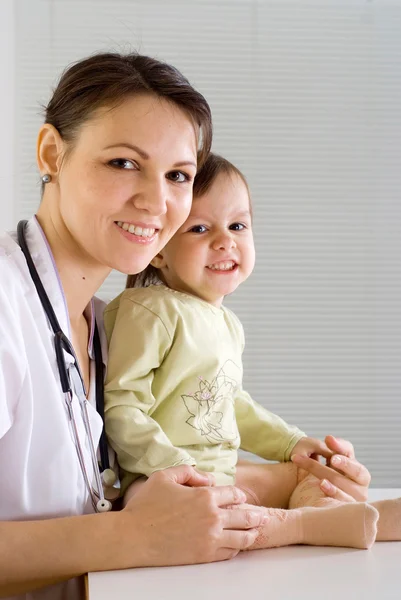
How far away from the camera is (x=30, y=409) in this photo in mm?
1259

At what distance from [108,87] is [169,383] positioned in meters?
0.54

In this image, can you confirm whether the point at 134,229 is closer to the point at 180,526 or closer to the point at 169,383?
the point at 169,383

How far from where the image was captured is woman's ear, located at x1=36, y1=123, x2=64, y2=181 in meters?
1.49

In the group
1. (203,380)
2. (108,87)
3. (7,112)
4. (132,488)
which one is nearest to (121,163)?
(108,87)

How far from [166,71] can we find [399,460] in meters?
3.23

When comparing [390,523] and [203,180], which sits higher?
[203,180]

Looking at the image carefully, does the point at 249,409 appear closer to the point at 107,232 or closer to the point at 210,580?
the point at 107,232

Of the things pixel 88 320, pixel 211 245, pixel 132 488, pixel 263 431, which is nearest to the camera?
pixel 132 488

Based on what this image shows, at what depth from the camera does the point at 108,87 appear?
143 centimetres

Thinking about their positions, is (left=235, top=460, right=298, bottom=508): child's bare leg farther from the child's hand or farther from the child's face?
the child's face

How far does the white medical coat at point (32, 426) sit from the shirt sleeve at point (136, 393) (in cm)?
Result: 10

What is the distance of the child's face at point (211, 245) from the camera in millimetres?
1678

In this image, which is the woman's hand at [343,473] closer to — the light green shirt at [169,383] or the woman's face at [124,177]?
the light green shirt at [169,383]

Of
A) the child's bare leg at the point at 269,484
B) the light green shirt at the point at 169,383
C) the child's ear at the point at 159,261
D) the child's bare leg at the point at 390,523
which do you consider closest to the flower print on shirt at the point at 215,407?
the light green shirt at the point at 169,383
